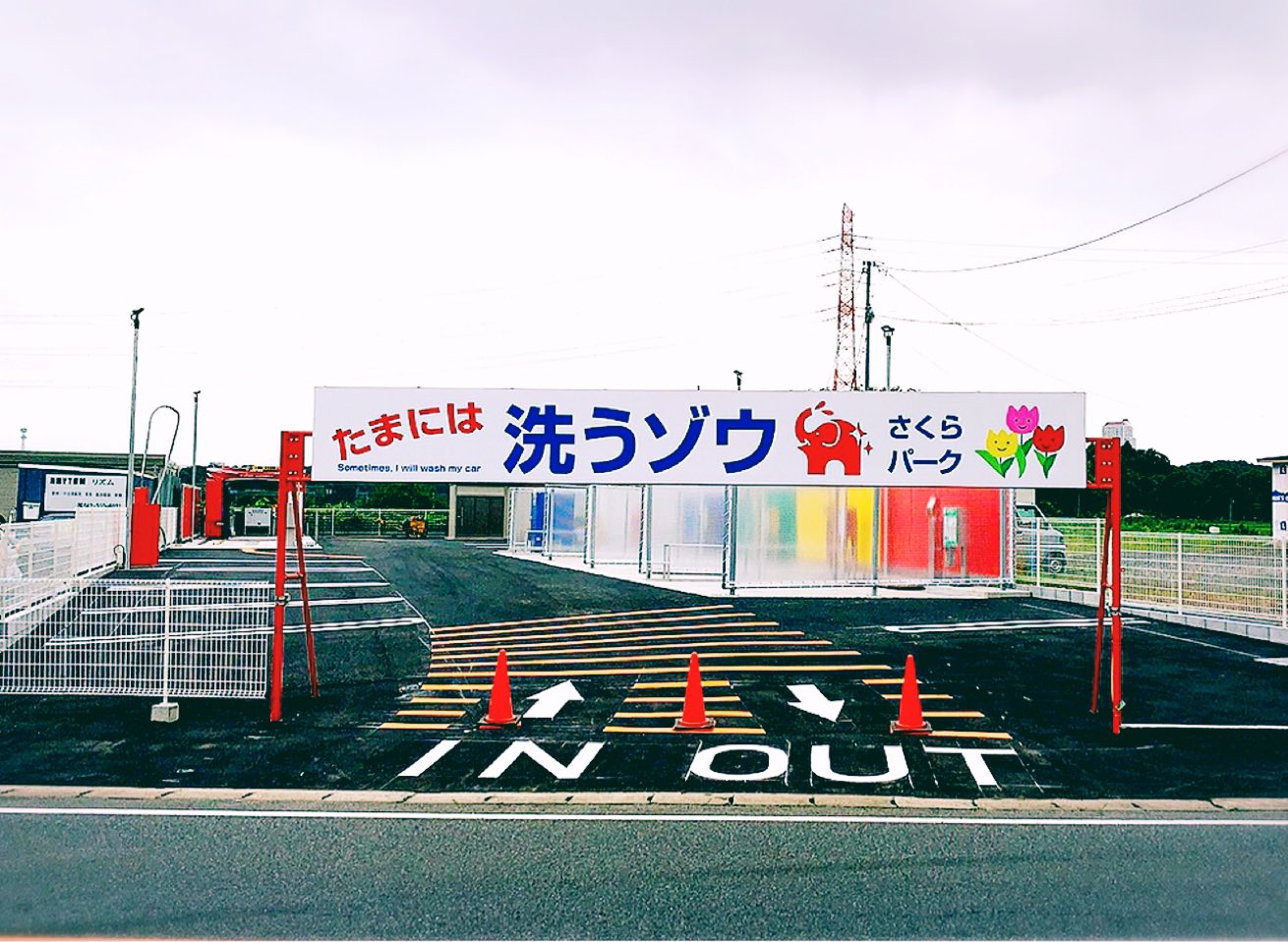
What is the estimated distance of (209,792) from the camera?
8.83 m

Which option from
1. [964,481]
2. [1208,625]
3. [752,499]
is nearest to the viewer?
[964,481]

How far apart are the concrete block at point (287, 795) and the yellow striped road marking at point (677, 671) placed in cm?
548

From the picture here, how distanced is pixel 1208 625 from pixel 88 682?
18.1 metres

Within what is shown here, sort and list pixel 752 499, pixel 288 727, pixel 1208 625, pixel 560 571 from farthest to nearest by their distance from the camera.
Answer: pixel 560 571, pixel 752 499, pixel 1208 625, pixel 288 727

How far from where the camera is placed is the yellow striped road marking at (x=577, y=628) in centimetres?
1867

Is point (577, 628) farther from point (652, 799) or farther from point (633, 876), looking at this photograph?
point (633, 876)

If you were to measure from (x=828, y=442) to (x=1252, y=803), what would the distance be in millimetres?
5396

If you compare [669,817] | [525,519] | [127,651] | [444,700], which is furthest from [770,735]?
[525,519]

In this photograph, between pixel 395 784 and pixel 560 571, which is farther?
pixel 560 571

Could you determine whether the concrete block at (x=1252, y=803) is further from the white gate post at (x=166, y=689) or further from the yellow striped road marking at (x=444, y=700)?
the white gate post at (x=166, y=689)

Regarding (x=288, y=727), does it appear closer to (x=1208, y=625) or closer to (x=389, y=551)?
(x=1208, y=625)

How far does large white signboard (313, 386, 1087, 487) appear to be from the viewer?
12.1m

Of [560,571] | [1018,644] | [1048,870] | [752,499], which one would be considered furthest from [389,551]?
[1048,870]

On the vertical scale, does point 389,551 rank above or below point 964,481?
below
